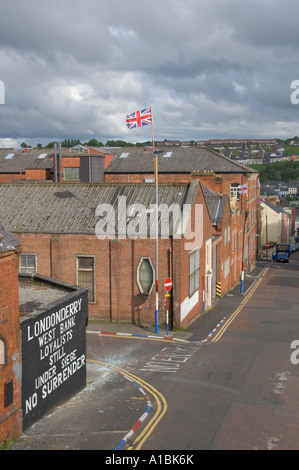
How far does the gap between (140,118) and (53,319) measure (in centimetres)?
1449

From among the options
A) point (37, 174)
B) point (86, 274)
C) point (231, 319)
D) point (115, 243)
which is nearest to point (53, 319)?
point (115, 243)

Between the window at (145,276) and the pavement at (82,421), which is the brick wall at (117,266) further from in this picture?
the pavement at (82,421)

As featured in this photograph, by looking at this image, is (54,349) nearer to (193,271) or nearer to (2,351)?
(2,351)

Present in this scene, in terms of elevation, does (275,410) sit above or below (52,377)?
below

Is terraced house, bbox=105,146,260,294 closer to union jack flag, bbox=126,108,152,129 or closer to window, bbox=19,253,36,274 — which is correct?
union jack flag, bbox=126,108,152,129

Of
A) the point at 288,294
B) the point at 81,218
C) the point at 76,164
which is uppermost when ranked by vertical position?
the point at 76,164

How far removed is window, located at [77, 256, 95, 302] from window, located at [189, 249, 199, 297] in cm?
552

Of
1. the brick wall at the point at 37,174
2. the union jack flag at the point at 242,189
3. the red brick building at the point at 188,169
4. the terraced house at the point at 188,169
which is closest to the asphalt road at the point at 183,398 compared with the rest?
the union jack flag at the point at 242,189

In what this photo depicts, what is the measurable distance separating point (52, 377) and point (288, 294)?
3116 centimetres


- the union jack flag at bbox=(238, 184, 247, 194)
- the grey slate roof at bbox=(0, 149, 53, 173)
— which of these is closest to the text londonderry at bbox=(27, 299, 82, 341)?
the union jack flag at bbox=(238, 184, 247, 194)

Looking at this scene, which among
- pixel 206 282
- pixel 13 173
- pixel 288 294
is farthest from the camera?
pixel 13 173

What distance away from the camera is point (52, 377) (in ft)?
49.9
